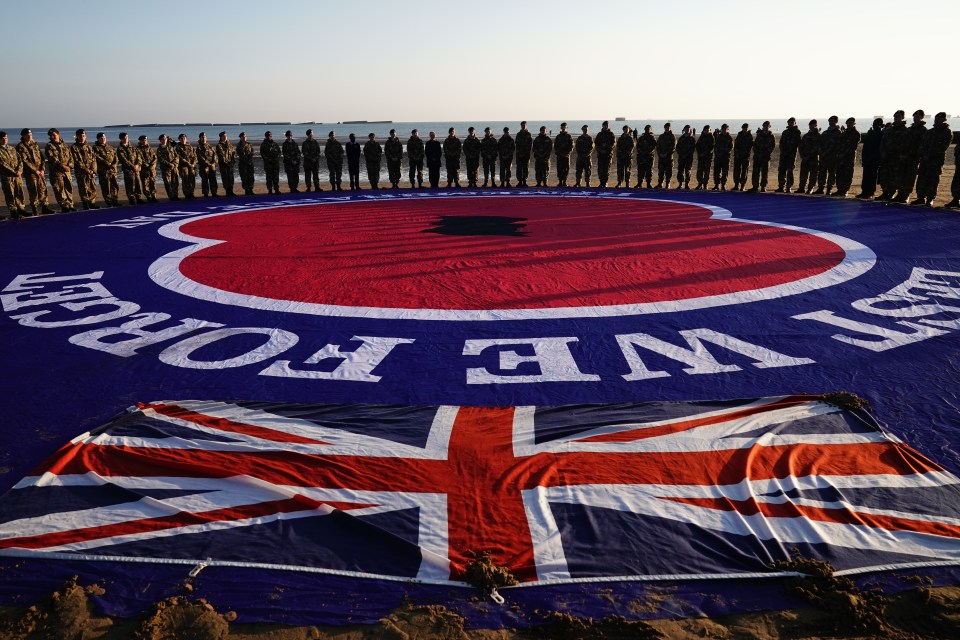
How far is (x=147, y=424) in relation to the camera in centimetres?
454

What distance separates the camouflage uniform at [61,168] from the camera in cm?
1581

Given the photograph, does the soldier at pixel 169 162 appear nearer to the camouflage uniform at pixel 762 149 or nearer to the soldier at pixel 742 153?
the soldier at pixel 742 153

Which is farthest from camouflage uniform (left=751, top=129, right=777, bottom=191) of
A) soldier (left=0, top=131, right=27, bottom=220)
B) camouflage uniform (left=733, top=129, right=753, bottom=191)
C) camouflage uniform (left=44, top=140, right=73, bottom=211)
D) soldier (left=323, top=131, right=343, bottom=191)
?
soldier (left=0, top=131, right=27, bottom=220)

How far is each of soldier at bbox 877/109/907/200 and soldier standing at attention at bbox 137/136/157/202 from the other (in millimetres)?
21472

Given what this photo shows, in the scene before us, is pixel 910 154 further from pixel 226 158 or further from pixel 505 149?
pixel 226 158

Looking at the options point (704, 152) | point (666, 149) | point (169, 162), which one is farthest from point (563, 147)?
point (169, 162)

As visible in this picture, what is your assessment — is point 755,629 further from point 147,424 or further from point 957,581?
point 147,424

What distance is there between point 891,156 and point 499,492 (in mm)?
17902

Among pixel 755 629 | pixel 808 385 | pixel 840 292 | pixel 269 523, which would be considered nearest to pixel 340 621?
pixel 269 523

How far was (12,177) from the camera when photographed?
49.4 feet

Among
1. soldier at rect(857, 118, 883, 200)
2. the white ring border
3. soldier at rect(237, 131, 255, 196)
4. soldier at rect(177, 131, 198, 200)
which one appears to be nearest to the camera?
the white ring border

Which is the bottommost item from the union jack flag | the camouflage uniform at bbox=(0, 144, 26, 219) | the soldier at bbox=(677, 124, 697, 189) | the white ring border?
the union jack flag

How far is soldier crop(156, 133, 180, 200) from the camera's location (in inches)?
727

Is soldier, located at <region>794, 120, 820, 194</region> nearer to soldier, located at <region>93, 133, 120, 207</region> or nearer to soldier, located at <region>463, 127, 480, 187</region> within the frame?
soldier, located at <region>463, 127, 480, 187</region>
